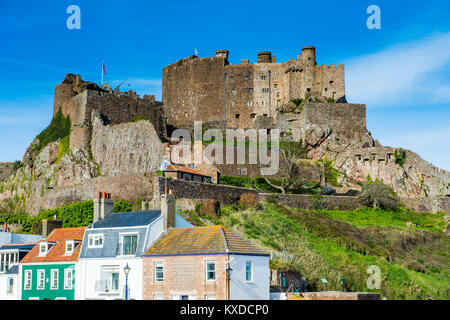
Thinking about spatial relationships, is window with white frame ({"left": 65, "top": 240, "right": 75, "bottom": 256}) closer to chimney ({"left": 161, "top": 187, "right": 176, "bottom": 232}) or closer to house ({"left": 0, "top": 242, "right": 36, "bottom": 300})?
house ({"left": 0, "top": 242, "right": 36, "bottom": 300})

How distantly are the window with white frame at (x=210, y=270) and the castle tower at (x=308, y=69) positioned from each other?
50.2 m

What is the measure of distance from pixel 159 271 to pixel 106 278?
3448 mm

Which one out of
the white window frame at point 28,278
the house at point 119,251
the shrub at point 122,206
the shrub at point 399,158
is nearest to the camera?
the house at point 119,251

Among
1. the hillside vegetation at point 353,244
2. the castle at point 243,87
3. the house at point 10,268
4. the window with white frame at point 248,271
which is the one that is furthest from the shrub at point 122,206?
the castle at point 243,87

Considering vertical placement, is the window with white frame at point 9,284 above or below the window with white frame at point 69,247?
below

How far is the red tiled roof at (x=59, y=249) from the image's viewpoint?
3697 cm

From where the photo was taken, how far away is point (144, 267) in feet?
110

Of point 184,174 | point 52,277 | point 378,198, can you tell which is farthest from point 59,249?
point 378,198

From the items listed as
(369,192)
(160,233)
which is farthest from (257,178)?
(160,233)

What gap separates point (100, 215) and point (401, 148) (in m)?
40.8

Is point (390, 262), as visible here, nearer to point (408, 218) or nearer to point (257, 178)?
point (408, 218)

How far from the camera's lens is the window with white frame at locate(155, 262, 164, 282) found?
3303 centimetres

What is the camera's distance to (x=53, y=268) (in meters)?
37.0

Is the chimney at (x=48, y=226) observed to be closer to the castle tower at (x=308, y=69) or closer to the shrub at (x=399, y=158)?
the shrub at (x=399, y=158)
